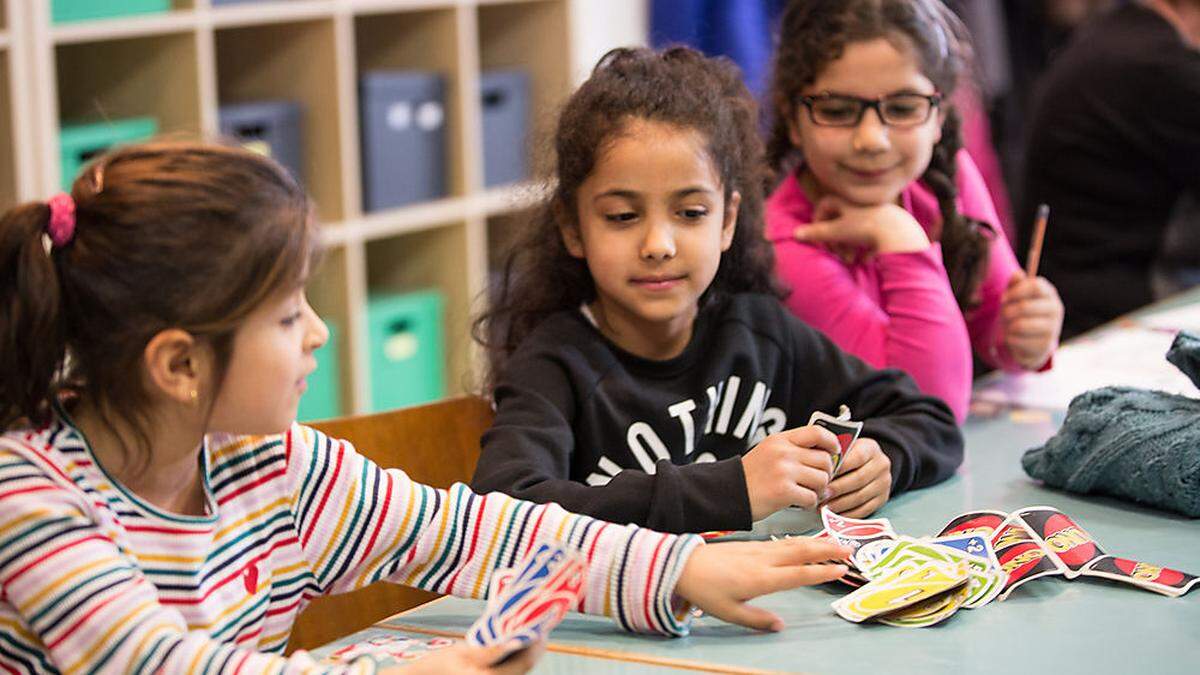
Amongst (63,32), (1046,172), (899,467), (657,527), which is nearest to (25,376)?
(657,527)

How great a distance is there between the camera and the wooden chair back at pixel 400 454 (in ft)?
4.61

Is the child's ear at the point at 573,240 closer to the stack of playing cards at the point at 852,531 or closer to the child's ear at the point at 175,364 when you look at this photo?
the stack of playing cards at the point at 852,531

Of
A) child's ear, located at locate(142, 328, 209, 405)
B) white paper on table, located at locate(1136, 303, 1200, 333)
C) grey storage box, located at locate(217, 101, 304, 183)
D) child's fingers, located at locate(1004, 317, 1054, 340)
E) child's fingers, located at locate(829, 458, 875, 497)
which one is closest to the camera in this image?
child's ear, located at locate(142, 328, 209, 405)

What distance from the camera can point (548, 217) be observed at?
1.60m

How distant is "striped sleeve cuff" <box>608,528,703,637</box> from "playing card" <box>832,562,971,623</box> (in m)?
0.12

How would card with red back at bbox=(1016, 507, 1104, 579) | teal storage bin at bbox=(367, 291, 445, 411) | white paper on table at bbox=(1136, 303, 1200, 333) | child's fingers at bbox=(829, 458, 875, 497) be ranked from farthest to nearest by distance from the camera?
teal storage bin at bbox=(367, 291, 445, 411) < white paper on table at bbox=(1136, 303, 1200, 333) < child's fingers at bbox=(829, 458, 875, 497) < card with red back at bbox=(1016, 507, 1104, 579)

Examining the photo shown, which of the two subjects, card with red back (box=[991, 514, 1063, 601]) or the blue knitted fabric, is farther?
the blue knitted fabric

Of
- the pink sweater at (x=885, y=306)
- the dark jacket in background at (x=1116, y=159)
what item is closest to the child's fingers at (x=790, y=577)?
the pink sweater at (x=885, y=306)

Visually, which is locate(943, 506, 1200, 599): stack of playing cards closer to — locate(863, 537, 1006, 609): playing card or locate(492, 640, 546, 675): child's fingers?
locate(863, 537, 1006, 609): playing card

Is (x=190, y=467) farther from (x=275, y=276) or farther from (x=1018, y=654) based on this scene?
(x=1018, y=654)

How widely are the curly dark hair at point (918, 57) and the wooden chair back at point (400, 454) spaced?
1.92ft

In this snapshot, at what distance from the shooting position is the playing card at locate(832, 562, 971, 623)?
1149 millimetres

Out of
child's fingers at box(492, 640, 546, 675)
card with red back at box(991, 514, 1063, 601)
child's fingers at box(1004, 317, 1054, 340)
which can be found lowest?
card with red back at box(991, 514, 1063, 601)

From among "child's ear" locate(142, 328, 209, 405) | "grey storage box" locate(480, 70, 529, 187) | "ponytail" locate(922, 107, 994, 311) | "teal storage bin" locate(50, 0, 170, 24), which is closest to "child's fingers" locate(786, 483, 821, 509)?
"child's ear" locate(142, 328, 209, 405)
